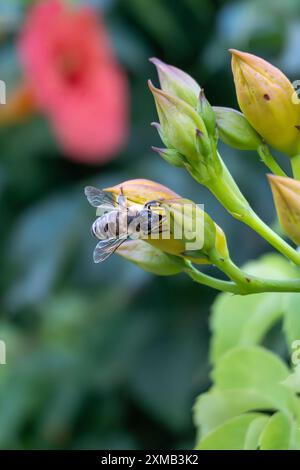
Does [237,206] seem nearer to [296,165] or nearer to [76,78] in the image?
[296,165]

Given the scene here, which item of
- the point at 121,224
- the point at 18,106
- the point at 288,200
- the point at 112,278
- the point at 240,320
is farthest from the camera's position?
the point at 18,106

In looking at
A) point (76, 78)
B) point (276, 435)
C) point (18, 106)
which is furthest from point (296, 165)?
point (76, 78)

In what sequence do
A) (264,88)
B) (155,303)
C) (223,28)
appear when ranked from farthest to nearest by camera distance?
1. (155,303)
2. (223,28)
3. (264,88)

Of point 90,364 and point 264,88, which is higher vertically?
point 264,88

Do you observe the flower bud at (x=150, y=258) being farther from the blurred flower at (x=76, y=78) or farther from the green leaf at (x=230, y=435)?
the blurred flower at (x=76, y=78)

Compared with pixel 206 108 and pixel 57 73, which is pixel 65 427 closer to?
pixel 57 73

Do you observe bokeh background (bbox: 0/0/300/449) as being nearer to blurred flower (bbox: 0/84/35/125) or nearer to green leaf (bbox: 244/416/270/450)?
blurred flower (bbox: 0/84/35/125)

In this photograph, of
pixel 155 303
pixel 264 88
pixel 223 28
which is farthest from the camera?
pixel 155 303

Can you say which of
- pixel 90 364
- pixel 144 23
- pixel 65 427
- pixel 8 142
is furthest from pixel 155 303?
pixel 144 23

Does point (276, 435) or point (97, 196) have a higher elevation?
point (97, 196)
